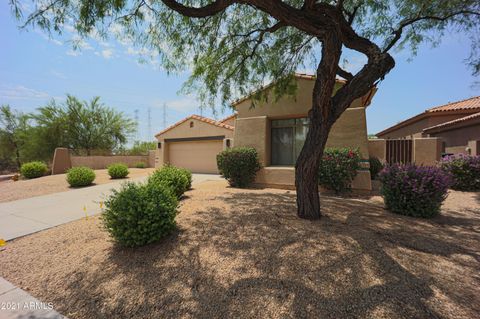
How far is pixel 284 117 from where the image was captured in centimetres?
1012

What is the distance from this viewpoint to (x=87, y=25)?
4465 mm

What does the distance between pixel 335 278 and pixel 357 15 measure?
678cm

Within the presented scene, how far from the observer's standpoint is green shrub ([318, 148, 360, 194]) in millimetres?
7652

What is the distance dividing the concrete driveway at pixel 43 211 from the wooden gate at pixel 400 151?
11.1 m

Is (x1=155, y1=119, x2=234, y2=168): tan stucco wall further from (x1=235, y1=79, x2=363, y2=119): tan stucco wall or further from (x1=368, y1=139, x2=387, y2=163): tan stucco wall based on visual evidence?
(x1=368, y1=139, x2=387, y2=163): tan stucco wall

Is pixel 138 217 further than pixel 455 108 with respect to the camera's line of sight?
No

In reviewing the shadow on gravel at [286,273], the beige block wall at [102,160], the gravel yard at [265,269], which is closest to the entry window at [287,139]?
the gravel yard at [265,269]

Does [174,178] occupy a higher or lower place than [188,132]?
lower

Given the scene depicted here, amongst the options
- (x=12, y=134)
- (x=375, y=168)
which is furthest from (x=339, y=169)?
(x=12, y=134)

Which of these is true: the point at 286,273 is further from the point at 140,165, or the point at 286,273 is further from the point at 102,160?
the point at 102,160

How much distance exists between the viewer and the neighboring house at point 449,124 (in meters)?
13.0

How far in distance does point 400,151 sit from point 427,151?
987 mm

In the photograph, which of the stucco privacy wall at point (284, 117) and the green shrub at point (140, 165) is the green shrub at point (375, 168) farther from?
the green shrub at point (140, 165)

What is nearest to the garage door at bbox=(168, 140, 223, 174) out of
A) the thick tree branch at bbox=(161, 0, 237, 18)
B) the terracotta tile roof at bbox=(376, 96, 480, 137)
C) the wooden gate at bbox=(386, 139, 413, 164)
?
the wooden gate at bbox=(386, 139, 413, 164)
